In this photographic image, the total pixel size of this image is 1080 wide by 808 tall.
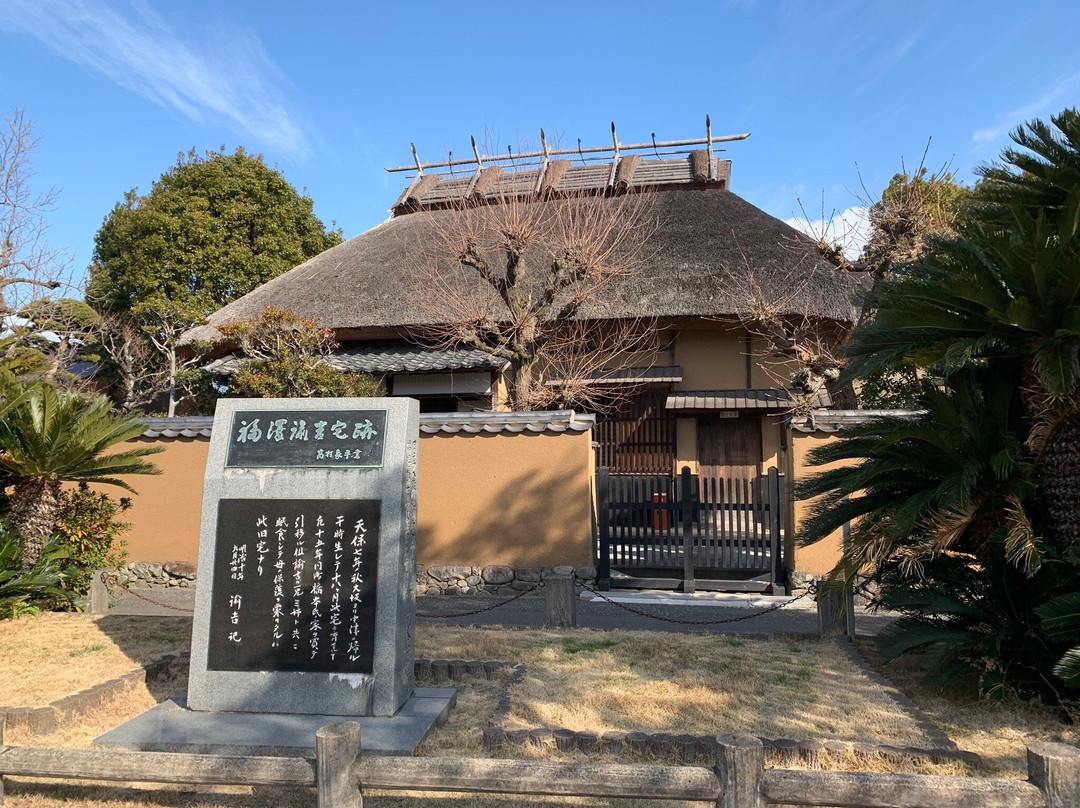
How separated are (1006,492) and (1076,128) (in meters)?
2.55

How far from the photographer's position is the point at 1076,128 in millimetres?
4941

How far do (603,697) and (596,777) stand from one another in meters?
1.96

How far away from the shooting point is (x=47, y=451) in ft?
21.9

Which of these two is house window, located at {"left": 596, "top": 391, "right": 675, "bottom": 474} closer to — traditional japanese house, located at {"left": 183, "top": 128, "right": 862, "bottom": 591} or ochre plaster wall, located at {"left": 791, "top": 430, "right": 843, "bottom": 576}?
traditional japanese house, located at {"left": 183, "top": 128, "right": 862, "bottom": 591}

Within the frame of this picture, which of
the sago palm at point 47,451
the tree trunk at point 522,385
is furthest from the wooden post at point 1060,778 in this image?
the tree trunk at point 522,385

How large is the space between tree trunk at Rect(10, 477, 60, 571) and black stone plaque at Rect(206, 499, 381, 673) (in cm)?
379

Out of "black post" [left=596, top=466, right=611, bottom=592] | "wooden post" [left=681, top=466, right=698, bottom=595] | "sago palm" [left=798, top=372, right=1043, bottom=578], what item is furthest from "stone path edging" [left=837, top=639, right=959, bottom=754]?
"black post" [left=596, top=466, right=611, bottom=592]

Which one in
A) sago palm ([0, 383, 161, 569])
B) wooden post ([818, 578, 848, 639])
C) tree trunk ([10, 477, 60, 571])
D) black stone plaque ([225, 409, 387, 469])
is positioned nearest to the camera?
black stone plaque ([225, 409, 387, 469])

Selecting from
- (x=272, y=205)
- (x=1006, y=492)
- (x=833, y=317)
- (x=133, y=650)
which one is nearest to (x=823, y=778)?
(x=1006, y=492)

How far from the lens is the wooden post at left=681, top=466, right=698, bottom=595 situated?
8.85 meters

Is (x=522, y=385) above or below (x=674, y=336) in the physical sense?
below

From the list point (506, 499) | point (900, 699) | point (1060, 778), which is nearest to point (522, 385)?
point (506, 499)

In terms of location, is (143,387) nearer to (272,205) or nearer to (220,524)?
(272,205)

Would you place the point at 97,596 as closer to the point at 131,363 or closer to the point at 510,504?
the point at 510,504
